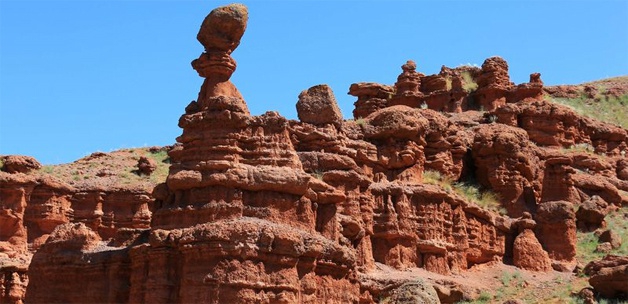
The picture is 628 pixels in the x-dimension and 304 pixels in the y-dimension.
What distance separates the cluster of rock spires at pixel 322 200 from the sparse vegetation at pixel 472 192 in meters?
0.39

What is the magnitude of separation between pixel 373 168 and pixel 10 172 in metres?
17.6

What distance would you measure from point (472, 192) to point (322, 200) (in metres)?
15.5

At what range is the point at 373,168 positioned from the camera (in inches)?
1374

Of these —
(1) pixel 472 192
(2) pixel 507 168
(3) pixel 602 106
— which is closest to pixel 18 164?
(1) pixel 472 192

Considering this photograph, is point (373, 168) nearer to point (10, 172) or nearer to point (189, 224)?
point (189, 224)

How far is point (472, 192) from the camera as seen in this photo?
39.0 m

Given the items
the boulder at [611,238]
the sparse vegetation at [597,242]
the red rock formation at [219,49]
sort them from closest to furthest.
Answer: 1. the red rock formation at [219,49]
2. the sparse vegetation at [597,242]
3. the boulder at [611,238]

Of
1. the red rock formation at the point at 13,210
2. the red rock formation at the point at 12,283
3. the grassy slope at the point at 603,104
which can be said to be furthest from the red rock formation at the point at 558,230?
the red rock formation at the point at 13,210

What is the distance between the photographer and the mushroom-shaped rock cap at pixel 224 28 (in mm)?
26286

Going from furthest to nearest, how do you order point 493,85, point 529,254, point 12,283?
1. point 493,85
2. point 529,254
3. point 12,283

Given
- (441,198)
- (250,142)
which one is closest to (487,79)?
(441,198)

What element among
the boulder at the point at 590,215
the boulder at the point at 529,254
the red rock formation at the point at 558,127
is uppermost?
the red rock formation at the point at 558,127

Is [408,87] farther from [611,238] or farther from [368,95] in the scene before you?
[611,238]

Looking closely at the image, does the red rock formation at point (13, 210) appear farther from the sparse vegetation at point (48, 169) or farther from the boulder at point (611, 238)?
the boulder at point (611, 238)
